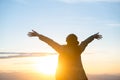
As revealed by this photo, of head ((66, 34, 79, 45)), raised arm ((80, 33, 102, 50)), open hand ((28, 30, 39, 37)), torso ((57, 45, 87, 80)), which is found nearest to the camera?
head ((66, 34, 79, 45))

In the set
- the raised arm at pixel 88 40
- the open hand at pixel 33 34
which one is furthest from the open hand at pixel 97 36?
the open hand at pixel 33 34

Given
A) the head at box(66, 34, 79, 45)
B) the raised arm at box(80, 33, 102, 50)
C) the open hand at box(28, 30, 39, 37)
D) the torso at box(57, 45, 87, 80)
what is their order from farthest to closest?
1. the raised arm at box(80, 33, 102, 50)
2. the open hand at box(28, 30, 39, 37)
3. the torso at box(57, 45, 87, 80)
4. the head at box(66, 34, 79, 45)

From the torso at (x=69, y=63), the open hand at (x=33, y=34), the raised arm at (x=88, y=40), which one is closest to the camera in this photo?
the torso at (x=69, y=63)

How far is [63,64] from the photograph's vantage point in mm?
14594

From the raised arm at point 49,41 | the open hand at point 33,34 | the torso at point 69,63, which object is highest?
the open hand at point 33,34

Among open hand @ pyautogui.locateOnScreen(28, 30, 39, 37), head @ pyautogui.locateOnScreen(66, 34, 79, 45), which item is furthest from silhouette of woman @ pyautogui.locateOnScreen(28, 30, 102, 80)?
open hand @ pyautogui.locateOnScreen(28, 30, 39, 37)

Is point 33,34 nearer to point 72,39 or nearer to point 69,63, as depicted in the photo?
point 72,39

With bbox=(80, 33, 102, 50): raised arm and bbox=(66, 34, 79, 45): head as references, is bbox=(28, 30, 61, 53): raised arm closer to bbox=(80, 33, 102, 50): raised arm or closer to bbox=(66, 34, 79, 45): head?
bbox=(66, 34, 79, 45): head

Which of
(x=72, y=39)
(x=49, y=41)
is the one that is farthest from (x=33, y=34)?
(x=72, y=39)

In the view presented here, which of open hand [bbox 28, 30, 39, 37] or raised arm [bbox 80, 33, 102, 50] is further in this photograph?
raised arm [bbox 80, 33, 102, 50]

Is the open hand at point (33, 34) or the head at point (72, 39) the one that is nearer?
the head at point (72, 39)

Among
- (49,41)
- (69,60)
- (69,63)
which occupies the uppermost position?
(49,41)

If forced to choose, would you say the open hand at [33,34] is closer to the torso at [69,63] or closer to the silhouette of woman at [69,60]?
the silhouette of woman at [69,60]

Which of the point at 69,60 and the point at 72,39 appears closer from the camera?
the point at 72,39
